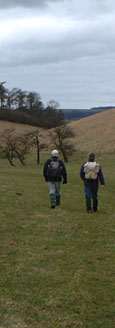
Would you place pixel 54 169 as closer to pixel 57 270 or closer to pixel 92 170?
pixel 92 170

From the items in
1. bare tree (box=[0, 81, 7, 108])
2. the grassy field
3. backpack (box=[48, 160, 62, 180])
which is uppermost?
bare tree (box=[0, 81, 7, 108])

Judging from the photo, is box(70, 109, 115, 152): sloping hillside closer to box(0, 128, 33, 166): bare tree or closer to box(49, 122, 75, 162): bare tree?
box(49, 122, 75, 162): bare tree

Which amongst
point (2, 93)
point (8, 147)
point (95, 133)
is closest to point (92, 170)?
point (8, 147)

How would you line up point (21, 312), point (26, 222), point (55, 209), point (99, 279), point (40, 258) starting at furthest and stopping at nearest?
point (55, 209) < point (26, 222) < point (40, 258) < point (99, 279) < point (21, 312)

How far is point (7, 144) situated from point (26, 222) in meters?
51.8

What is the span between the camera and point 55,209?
53.2 feet

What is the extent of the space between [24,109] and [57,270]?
132 m

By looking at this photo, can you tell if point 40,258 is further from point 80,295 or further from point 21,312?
point 21,312

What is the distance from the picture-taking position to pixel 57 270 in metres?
8.28

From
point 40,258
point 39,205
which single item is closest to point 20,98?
point 39,205

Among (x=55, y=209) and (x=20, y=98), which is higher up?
(x=20, y=98)

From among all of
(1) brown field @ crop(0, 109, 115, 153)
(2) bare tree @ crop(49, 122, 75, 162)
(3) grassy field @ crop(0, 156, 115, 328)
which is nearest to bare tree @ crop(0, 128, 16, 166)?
(2) bare tree @ crop(49, 122, 75, 162)

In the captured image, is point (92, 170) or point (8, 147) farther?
point (8, 147)

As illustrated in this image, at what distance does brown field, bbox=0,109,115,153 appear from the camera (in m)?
80.3
